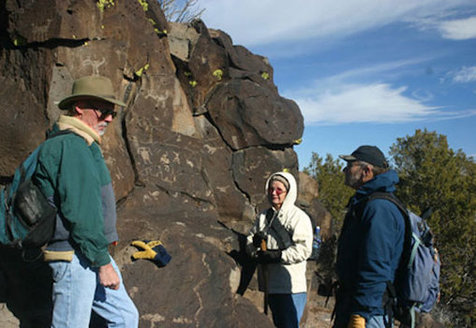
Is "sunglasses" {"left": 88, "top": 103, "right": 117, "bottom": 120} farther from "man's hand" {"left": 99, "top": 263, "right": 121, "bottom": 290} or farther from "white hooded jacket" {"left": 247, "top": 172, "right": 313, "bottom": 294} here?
"white hooded jacket" {"left": 247, "top": 172, "right": 313, "bottom": 294}

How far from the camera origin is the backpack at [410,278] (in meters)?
2.80

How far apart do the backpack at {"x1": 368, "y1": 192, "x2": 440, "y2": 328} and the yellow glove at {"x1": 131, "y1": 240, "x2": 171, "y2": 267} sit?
7.79 ft

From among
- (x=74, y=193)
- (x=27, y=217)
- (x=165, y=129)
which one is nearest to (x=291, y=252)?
(x=74, y=193)

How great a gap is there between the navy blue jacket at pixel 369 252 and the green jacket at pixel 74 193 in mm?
1516

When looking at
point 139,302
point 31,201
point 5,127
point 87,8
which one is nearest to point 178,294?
point 139,302

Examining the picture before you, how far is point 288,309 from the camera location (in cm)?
412

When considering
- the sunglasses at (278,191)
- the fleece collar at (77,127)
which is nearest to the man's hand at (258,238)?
the sunglasses at (278,191)

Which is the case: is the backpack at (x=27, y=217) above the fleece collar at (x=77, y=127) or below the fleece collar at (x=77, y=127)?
below

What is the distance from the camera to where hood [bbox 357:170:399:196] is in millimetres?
2932

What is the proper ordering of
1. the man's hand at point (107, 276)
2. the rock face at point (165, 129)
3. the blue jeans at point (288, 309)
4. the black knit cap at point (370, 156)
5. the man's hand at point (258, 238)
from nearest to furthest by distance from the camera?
the man's hand at point (107, 276) < the black knit cap at point (370, 156) < the blue jeans at point (288, 309) < the man's hand at point (258, 238) < the rock face at point (165, 129)

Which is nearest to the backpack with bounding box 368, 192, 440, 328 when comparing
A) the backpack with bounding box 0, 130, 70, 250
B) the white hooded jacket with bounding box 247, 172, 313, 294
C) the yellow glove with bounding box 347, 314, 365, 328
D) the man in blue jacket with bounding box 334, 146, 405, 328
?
the man in blue jacket with bounding box 334, 146, 405, 328

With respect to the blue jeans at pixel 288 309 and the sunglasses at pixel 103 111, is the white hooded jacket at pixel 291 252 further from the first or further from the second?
the sunglasses at pixel 103 111

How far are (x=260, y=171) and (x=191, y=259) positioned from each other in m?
3.94

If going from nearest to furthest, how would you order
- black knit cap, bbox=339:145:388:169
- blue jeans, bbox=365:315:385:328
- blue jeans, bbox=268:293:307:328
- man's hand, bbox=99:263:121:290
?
man's hand, bbox=99:263:121:290 < blue jeans, bbox=365:315:385:328 < black knit cap, bbox=339:145:388:169 < blue jeans, bbox=268:293:307:328
